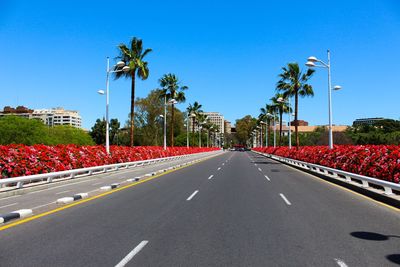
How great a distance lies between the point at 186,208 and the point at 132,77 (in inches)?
1077

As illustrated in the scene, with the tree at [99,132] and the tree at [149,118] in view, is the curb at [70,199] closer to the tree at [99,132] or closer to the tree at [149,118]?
the tree at [149,118]

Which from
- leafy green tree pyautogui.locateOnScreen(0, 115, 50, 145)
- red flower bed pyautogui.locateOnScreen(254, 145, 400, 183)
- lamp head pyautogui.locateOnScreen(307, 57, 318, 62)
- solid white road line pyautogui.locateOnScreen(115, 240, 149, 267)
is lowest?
solid white road line pyautogui.locateOnScreen(115, 240, 149, 267)

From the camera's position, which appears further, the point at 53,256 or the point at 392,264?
the point at 53,256

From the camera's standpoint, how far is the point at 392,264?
Answer: 16.7ft

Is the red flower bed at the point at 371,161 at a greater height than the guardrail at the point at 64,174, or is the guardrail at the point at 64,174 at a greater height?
the red flower bed at the point at 371,161

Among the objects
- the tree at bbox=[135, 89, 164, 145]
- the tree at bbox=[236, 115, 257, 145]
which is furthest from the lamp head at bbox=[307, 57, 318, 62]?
the tree at bbox=[236, 115, 257, 145]

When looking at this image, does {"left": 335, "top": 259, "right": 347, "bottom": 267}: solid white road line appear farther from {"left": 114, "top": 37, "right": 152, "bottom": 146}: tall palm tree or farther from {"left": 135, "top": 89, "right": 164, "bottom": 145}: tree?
{"left": 135, "top": 89, "right": 164, "bottom": 145}: tree

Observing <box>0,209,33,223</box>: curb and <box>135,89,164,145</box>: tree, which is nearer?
<box>0,209,33,223</box>: curb

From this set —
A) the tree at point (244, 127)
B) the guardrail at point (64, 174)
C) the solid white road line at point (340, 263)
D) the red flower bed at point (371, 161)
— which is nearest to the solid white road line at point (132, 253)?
the solid white road line at point (340, 263)

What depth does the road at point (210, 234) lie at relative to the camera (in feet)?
17.5

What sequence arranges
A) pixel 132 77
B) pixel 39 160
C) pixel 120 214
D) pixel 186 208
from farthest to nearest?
pixel 132 77
pixel 39 160
pixel 186 208
pixel 120 214

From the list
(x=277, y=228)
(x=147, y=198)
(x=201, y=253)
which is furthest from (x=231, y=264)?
(x=147, y=198)

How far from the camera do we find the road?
5.34m

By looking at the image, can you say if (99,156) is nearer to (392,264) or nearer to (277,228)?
(277,228)
